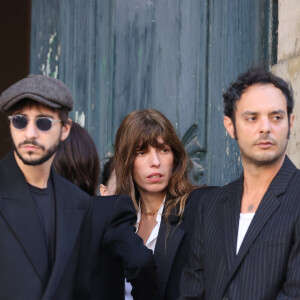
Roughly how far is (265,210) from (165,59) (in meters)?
1.65

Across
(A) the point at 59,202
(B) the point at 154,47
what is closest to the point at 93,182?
(A) the point at 59,202

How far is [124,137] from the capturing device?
3400 millimetres

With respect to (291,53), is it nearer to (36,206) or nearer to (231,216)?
(231,216)

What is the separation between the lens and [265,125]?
2623mm

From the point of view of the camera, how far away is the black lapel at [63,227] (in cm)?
249

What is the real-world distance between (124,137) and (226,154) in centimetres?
63

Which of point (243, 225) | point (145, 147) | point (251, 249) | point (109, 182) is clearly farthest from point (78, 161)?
point (251, 249)

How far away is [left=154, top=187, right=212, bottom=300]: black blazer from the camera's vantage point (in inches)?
124

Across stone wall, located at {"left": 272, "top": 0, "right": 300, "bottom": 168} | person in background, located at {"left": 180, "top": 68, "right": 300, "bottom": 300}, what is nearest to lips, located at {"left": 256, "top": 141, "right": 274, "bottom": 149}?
person in background, located at {"left": 180, "top": 68, "right": 300, "bottom": 300}

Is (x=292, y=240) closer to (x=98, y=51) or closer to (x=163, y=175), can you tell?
(x=163, y=175)

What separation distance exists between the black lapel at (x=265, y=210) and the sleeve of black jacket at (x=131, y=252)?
50 cm

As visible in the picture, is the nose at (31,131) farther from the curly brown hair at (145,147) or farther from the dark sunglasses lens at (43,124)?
the curly brown hair at (145,147)

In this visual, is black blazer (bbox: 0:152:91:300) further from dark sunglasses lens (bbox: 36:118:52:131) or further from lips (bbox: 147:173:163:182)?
lips (bbox: 147:173:163:182)

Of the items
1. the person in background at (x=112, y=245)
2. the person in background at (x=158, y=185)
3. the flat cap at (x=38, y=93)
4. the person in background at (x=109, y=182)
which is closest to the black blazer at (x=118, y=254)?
the person in background at (x=112, y=245)
